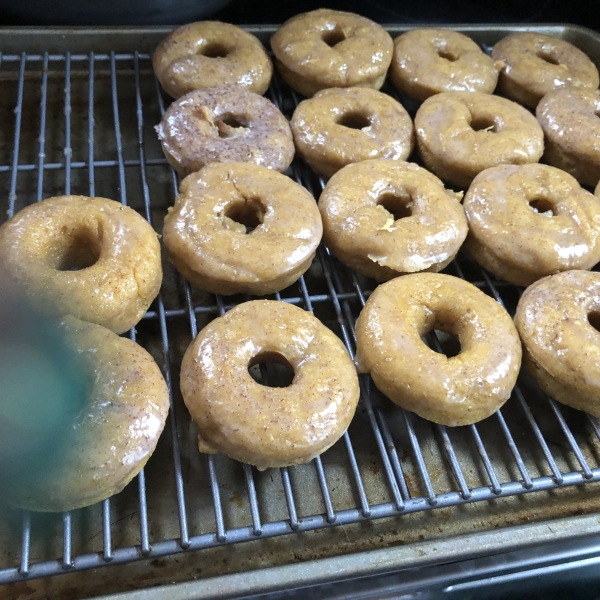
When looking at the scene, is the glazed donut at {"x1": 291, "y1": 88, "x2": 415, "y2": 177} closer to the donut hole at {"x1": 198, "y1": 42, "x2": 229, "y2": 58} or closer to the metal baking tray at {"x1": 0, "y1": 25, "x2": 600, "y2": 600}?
the metal baking tray at {"x1": 0, "y1": 25, "x2": 600, "y2": 600}

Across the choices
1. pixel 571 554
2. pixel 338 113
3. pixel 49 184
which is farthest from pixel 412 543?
pixel 49 184

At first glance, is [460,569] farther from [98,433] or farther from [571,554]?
[98,433]

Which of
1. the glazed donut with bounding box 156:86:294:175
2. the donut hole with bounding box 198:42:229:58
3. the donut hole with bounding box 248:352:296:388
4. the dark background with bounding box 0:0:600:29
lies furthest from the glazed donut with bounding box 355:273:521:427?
the dark background with bounding box 0:0:600:29

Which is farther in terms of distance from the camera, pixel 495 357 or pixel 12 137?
pixel 12 137

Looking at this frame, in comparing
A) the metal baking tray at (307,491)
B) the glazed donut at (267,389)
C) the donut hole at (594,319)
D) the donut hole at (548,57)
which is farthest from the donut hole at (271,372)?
the donut hole at (548,57)

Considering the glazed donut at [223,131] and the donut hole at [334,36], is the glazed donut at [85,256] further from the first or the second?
the donut hole at [334,36]

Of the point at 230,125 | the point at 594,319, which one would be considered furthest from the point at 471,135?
the point at 230,125

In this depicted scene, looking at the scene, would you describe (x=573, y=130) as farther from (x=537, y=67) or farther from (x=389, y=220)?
(x=389, y=220)
